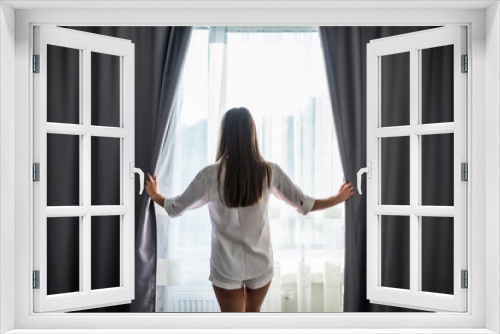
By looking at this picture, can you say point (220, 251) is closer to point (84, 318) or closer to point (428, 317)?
point (84, 318)

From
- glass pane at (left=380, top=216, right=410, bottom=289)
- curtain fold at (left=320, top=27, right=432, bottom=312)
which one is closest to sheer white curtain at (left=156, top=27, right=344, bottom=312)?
curtain fold at (left=320, top=27, right=432, bottom=312)

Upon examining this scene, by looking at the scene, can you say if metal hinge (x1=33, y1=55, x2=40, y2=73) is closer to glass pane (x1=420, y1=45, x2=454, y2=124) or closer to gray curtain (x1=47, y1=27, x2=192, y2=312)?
gray curtain (x1=47, y1=27, x2=192, y2=312)

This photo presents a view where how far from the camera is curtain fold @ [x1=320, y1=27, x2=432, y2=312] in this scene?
3062 millimetres

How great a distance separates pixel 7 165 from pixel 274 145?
1.93 meters

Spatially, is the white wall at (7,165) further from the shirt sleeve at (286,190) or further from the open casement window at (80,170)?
the shirt sleeve at (286,190)

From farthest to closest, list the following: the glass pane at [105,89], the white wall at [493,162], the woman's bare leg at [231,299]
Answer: the glass pane at [105,89], the woman's bare leg at [231,299], the white wall at [493,162]

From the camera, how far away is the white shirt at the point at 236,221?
2.48 m

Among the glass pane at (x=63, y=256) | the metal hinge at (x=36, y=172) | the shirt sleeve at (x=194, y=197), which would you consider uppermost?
the metal hinge at (x=36, y=172)

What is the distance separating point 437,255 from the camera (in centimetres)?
247

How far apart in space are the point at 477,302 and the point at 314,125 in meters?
1.80

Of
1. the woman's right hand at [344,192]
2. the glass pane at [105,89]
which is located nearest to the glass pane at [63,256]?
the glass pane at [105,89]

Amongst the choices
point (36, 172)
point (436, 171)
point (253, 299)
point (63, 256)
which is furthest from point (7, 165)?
point (436, 171)

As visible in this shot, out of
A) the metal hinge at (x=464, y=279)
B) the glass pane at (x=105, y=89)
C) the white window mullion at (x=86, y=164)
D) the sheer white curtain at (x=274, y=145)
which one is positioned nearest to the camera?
the metal hinge at (x=464, y=279)

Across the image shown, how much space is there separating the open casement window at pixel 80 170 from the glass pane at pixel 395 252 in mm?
1512
